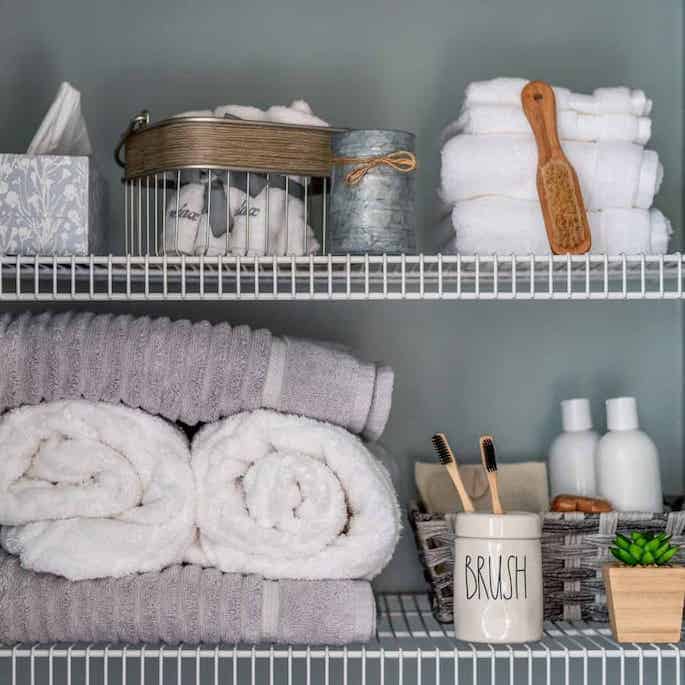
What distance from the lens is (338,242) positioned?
1175 mm

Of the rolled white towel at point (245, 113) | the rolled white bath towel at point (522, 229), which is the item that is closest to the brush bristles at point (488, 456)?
the rolled white bath towel at point (522, 229)

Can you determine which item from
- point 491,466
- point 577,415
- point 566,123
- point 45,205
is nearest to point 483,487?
point 577,415

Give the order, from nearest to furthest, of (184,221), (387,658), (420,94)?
(184,221) → (387,658) → (420,94)

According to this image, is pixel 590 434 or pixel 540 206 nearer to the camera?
pixel 540 206

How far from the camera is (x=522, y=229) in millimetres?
1223

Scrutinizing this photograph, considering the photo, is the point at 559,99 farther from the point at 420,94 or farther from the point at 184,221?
the point at 184,221

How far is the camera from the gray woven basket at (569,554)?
3.96 feet

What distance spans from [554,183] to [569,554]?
1.32 feet

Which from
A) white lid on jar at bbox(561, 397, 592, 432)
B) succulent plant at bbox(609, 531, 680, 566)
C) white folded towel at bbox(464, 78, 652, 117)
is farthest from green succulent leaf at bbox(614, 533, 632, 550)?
white folded towel at bbox(464, 78, 652, 117)

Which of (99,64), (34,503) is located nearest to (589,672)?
(34,503)

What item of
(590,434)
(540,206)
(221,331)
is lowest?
(590,434)

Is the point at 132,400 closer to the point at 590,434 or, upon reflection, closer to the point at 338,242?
the point at 338,242

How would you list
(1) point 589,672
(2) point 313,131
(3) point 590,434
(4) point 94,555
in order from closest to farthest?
(4) point 94,555 < (2) point 313,131 < (3) point 590,434 < (1) point 589,672

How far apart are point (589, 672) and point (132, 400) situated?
718mm
